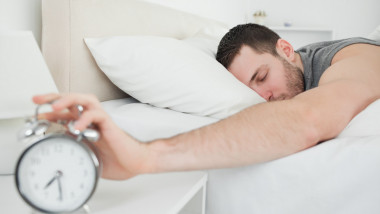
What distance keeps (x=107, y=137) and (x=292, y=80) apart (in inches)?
44.3

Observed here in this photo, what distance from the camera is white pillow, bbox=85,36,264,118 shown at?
1185mm

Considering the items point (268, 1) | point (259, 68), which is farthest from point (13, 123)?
point (268, 1)

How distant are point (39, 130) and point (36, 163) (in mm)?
63

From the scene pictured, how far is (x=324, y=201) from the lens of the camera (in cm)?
82

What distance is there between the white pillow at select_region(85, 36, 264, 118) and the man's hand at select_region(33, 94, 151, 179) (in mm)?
488

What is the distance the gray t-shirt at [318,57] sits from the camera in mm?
1439

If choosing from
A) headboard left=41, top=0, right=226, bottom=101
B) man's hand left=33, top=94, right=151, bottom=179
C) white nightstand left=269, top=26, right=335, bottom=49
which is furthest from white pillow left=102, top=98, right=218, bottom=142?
white nightstand left=269, top=26, right=335, bottom=49

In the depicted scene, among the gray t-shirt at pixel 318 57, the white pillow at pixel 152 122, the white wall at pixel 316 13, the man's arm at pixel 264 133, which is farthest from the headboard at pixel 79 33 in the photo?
the white wall at pixel 316 13

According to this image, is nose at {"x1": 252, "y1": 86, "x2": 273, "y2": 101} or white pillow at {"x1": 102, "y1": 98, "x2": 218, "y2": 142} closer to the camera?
white pillow at {"x1": 102, "y1": 98, "x2": 218, "y2": 142}

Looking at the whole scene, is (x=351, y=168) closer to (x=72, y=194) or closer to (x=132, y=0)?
(x=72, y=194)

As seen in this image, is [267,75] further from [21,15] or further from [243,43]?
[21,15]

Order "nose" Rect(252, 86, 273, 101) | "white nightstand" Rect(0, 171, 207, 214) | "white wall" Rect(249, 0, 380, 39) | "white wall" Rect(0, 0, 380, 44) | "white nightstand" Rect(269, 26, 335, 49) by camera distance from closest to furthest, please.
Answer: "white nightstand" Rect(0, 171, 207, 214)
"nose" Rect(252, 86, 273, 101)
"white wall" Rect(0, 0, 380, 44)
"white wall" Rect(249, 0, 380, 39)
"white nightstand" Rect(269, 26, 335, 49)

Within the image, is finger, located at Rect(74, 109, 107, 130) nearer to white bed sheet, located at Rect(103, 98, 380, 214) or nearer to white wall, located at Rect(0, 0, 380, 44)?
white bed sheet, located at Rect(103, 98, 380, 214)

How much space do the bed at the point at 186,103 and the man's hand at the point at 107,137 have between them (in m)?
0.30
